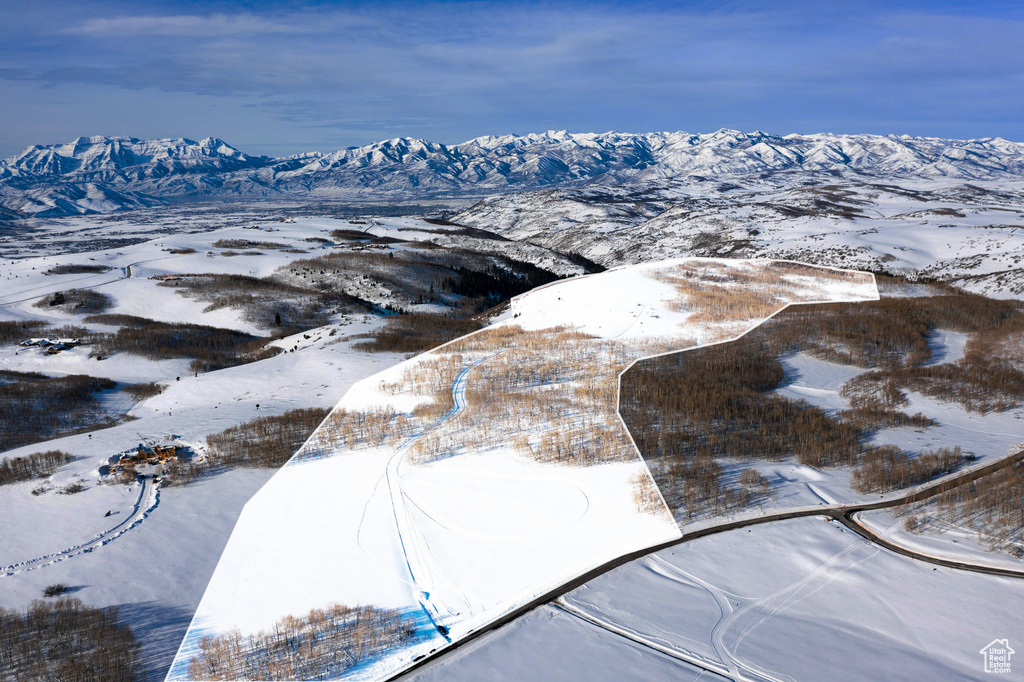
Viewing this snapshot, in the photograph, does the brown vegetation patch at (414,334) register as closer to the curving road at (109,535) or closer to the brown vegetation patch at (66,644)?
the curving road at (109,535)

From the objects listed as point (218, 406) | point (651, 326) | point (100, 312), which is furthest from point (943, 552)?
point (100, 312)

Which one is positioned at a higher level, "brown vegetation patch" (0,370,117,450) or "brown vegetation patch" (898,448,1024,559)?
"brown vegetation patch" (898,448,1024,559)

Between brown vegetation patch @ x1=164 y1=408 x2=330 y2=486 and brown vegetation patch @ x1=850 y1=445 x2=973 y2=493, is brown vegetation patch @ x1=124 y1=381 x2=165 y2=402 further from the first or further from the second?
brown vegetation patch @ x1=850 y1=445 x2=973 y2=493

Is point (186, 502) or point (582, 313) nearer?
point (186, 502)

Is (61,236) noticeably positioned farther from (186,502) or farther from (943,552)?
(943,552)

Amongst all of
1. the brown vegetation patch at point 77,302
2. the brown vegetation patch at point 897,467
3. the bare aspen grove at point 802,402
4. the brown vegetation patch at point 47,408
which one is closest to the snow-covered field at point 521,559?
the brown vegetation patch at point 897,467

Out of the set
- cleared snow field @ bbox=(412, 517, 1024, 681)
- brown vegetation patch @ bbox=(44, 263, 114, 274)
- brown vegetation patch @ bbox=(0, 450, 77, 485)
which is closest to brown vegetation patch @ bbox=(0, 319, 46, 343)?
brown vegetation patch @ bbox=(44, 263, 114, 274)

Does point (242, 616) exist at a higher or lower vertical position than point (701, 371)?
lower
